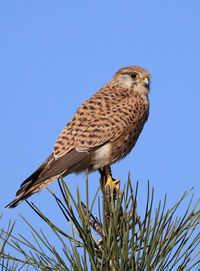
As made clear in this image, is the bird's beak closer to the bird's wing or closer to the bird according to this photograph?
the bird

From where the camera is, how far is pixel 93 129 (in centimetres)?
452

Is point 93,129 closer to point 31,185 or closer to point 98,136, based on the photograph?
point 98,136

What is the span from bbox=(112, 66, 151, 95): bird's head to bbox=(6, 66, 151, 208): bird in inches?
5.5

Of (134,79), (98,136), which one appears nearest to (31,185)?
(98,136)

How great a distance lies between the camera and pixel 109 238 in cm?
251

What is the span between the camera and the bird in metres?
4.11

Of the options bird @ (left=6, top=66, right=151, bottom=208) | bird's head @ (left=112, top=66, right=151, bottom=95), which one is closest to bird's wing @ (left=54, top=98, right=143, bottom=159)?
bird @ (left=6, top=66, right=151, bottom=208)

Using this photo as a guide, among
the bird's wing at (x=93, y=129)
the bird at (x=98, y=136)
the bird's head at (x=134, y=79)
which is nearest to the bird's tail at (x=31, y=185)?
the bird at (x=98, y=136)

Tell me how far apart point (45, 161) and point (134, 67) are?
6.56ft

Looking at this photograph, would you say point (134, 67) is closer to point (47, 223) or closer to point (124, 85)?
point (124, 85)

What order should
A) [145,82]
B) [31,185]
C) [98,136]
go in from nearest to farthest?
[31,185] < [98,136] < [145,82]

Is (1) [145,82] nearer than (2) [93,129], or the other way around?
(2) [93,129]

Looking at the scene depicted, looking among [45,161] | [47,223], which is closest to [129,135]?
[45,161]

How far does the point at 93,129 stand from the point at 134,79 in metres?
1.21
